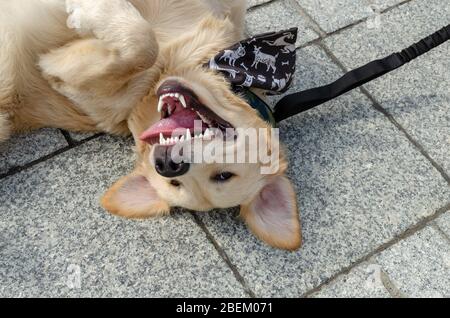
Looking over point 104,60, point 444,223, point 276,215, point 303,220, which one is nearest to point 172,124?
point 104,60

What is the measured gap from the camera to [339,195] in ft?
9.57

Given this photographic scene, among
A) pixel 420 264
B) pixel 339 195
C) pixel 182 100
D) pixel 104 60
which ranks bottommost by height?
pixel 420 264

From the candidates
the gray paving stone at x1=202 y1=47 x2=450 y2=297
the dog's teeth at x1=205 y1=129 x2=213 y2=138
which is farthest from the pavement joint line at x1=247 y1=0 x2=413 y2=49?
the dog's teeth at x1=205 y1=129 x2=213 y2=138

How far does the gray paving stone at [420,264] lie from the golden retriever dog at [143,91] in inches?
22.0

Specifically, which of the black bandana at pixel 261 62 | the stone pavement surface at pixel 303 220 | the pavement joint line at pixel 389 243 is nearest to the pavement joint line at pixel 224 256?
the stone pavement surface at pixel 303 220

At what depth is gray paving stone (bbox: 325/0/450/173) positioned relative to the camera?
3.17 m

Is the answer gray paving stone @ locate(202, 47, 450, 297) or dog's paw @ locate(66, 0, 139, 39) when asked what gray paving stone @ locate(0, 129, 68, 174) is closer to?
dog's paw @ locate(66, 0, 139, 39)

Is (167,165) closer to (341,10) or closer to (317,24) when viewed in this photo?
(317,24)

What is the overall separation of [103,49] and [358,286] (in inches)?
71.0

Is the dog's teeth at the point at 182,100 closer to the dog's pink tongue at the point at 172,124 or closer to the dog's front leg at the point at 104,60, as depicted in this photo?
the dog's pink tongue at the point at 172,124

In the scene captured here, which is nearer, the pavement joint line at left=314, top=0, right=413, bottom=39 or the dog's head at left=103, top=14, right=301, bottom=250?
the dog's head at left=103, top=14, right=301, bottom=250

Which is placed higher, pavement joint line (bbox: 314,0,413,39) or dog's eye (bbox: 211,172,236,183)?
dog's eye (bbox: 211,172,236,183)
